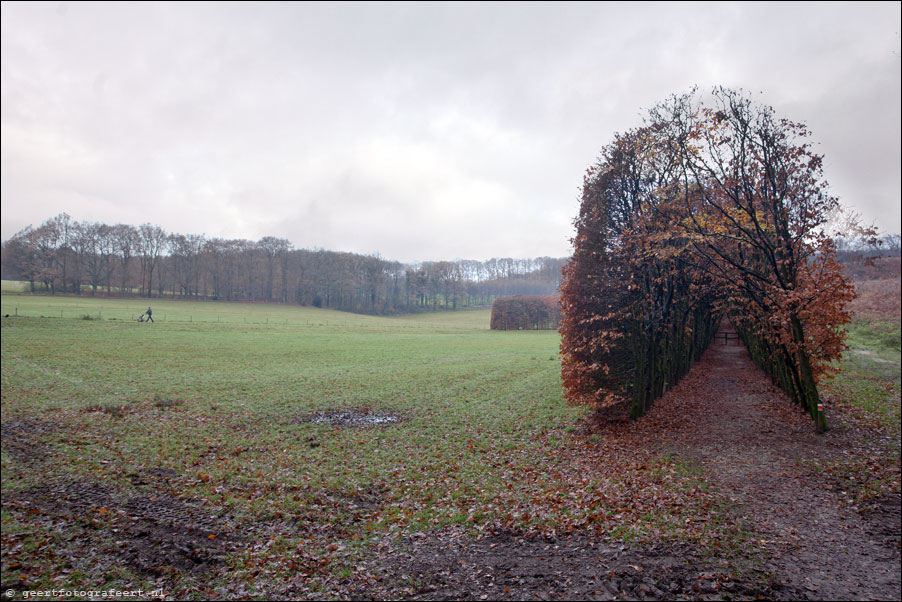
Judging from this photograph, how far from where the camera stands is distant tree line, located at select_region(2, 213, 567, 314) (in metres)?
11.1

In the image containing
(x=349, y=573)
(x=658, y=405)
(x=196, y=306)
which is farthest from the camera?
(x=196, y=306)

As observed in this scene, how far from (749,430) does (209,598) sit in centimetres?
1415

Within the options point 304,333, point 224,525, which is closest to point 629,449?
Result: point 224,525

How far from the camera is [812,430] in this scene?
12867 millimetres

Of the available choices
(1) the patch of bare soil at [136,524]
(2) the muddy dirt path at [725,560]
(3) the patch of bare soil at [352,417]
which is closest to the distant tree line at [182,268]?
(1) the patch of bare soil at [136,524]

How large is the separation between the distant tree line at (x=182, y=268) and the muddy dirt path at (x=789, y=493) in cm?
743

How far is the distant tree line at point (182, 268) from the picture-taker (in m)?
11.1

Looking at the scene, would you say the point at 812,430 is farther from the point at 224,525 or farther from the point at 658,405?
the point at 224,525

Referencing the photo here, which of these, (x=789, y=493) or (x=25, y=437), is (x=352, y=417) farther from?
(x=789, y=493)

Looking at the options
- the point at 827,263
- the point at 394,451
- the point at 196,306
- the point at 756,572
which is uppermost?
the point at 827,263

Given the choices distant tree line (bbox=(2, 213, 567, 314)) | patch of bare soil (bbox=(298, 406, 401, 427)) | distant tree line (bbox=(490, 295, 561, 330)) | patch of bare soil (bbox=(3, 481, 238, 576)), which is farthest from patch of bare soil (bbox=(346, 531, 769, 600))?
distant tree line (bbox=(490, 295, 561, 330))

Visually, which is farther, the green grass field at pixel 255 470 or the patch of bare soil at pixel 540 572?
the green grass field at pixel 255 470

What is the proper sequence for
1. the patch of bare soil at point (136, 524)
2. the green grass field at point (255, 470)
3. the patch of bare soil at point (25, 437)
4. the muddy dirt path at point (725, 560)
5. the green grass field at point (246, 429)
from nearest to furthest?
1. the muddy dirt path at point (725, 560)
2. the patch of bare soil at point (136, 524)
3. the green grass field at point (255, 470)
4. the green grass field at point (246, 429)
5. the patch of bare soil at point (25, 437)

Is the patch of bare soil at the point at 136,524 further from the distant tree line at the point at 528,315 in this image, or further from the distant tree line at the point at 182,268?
the distant tree line at the point at 528,315
